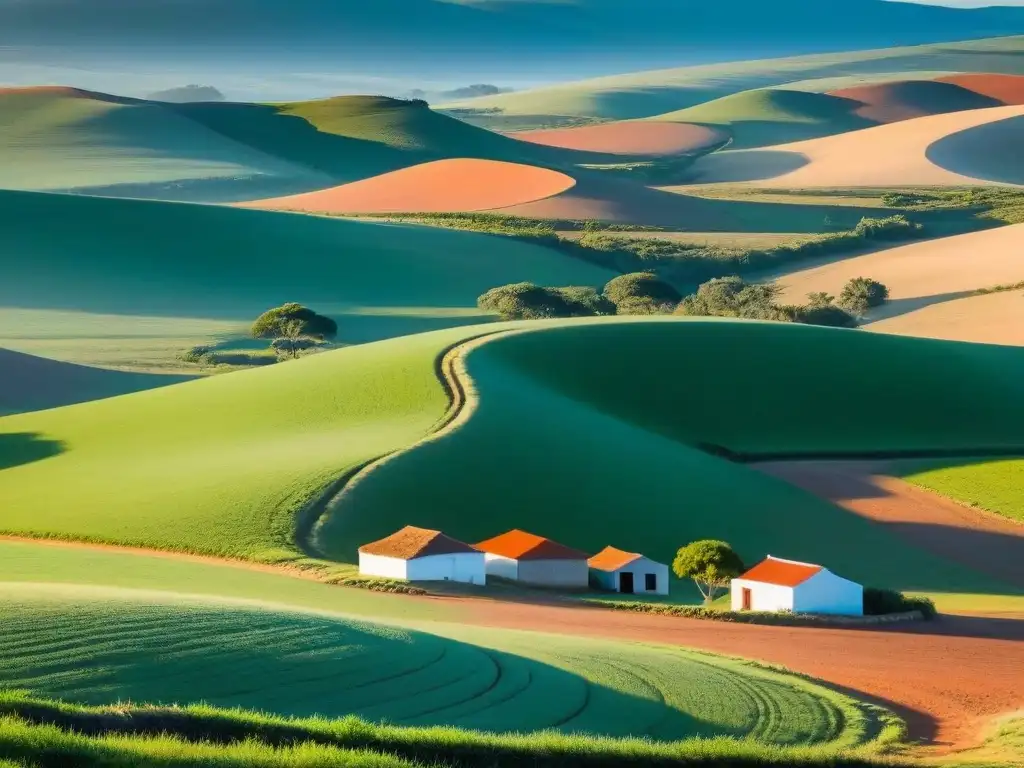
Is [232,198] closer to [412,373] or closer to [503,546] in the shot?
[412,373]

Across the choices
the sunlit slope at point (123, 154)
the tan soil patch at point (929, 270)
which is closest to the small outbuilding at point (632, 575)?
the tan soil patch at point (929, 270)

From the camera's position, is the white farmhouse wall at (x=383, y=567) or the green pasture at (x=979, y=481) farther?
the green pasture at (x=979, y=481)

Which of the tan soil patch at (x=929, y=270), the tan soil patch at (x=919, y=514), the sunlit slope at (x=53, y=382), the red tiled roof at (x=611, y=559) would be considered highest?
the tan soil patch at (x=929, y=270)

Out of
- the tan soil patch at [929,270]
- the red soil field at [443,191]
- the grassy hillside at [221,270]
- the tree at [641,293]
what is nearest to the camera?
the grassy hillside at [221,270]

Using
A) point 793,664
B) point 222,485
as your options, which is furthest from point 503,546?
point 793,664

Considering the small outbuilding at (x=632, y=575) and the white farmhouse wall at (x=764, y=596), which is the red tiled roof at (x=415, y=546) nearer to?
the small outbuilding at (x=632, y=575)

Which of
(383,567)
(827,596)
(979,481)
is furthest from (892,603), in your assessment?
(979,481)

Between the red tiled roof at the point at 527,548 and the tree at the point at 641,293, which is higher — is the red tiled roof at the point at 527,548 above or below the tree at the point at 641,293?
below

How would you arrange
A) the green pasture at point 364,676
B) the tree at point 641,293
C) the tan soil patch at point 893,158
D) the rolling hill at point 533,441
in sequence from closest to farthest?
the green pasture at point 364,676 < the rolling hill at point 533,441 < the tree at point 641,293 < the tan soil patch at point 893,158
